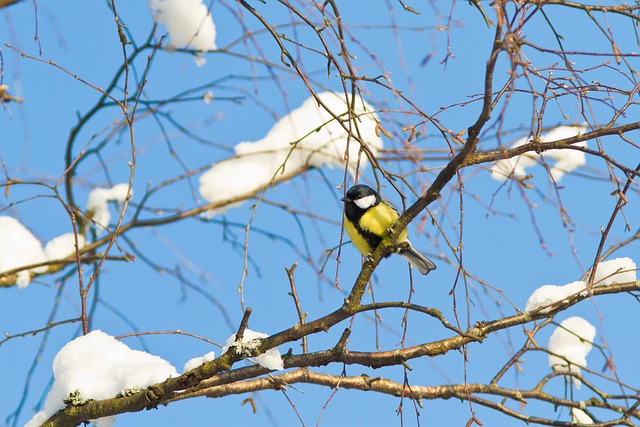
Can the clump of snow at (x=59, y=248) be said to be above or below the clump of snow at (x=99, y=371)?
above

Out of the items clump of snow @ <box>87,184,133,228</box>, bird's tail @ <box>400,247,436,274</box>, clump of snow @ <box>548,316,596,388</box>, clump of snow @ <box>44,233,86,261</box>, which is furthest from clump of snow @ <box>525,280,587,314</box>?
clump of snow @ <box>44,233,86,261</box>

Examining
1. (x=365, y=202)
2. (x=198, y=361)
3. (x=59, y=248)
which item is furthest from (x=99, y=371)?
(x=59, y=248)

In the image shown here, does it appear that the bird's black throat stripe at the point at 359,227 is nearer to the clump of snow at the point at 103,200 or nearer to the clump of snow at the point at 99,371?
the clump of snow at the point at 99,371

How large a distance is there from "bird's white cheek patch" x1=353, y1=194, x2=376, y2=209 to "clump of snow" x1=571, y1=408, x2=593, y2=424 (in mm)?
1282

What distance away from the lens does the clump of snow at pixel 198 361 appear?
2.24m

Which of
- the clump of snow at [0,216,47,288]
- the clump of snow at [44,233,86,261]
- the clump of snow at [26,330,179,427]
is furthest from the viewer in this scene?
the clump of snow at [44,233,86,261]

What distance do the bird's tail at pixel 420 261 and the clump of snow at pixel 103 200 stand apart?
1.72m

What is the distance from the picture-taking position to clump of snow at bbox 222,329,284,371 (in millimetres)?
2180

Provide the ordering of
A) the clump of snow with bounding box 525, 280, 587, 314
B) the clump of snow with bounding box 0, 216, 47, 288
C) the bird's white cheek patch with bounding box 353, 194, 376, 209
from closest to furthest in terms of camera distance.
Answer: the clump of snow with bounding box 525, 280, 587, 314 → the bird's white cheek patch with bounding box 353, 194, 376, 209 → the clump of snow with bounding box 0, 216, 47, 288

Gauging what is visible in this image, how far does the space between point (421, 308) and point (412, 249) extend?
4.00 ft

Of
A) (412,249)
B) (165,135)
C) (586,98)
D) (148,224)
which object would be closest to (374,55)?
(586,98)

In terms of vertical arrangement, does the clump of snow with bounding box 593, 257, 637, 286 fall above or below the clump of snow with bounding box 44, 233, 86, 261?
below

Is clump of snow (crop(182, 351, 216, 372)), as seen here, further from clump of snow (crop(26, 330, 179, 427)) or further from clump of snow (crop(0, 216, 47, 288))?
clump of snow (crop(0, 216, 47, 288))

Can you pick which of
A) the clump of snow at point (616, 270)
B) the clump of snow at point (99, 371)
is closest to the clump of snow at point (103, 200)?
the clump of snow at point (99, 371)
